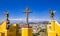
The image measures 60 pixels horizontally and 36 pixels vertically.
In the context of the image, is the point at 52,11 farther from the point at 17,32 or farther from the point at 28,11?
the point at 17,32

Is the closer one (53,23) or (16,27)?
(53,23)

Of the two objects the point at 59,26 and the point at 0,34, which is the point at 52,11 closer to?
the point at 59,26

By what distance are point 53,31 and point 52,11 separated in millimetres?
1737

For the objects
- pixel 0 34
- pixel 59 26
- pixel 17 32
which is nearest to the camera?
pixel 59 26

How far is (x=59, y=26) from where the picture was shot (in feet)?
41.5

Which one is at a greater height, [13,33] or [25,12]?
[25,12]

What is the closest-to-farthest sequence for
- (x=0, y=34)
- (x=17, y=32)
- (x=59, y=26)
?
(x=59, y=26), (x=0, y=34), (x=17, y=32)

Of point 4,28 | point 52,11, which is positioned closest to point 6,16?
point 4,28

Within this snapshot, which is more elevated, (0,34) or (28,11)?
(28,11)

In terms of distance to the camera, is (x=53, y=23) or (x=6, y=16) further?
(x=6, y=16)

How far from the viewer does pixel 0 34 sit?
14.4m

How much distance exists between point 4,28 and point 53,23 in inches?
192

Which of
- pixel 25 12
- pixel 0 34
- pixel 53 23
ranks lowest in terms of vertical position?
pixel 0 34

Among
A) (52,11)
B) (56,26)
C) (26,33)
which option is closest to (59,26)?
(56,26)
